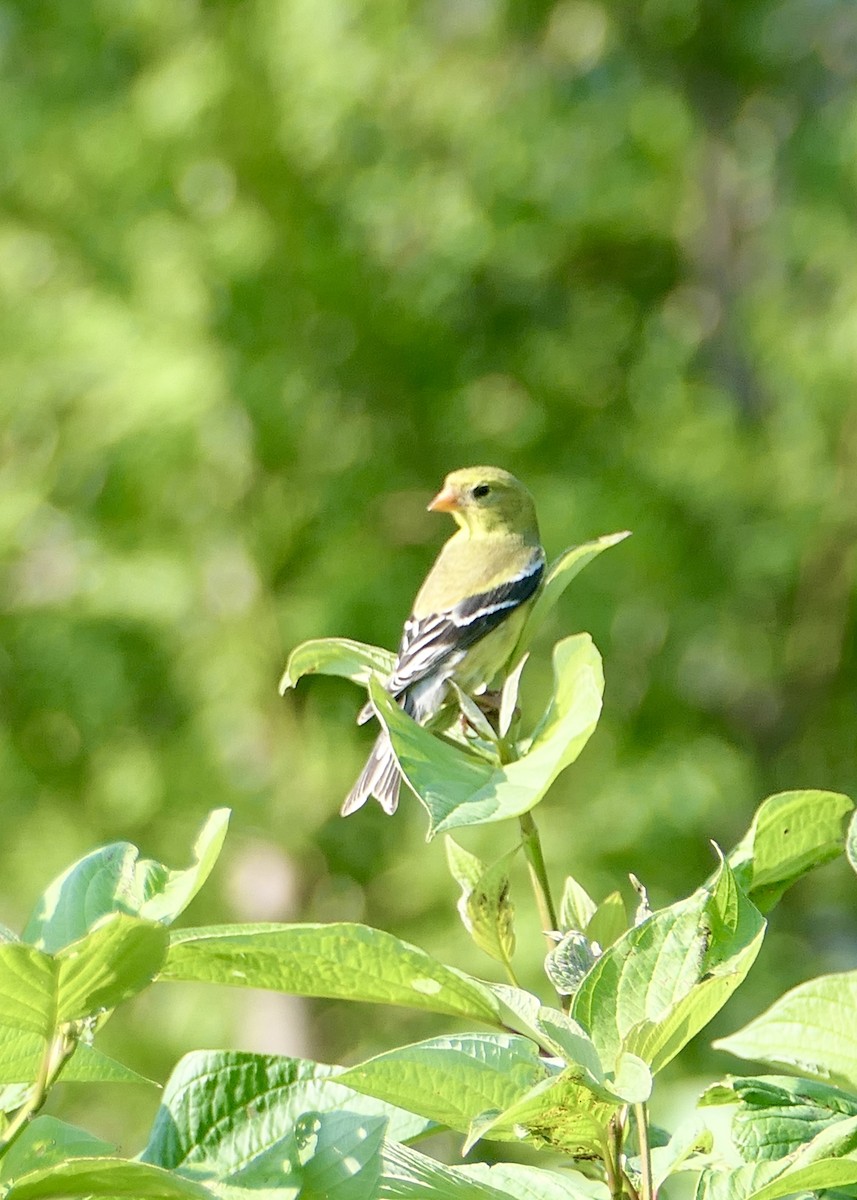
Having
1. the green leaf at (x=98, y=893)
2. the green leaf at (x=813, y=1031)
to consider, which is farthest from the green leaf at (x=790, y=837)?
the green leaf at (x=98, y=893)

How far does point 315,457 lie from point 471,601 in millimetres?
2064

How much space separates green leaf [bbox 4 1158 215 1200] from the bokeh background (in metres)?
3.45

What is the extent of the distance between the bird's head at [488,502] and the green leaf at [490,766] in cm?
176

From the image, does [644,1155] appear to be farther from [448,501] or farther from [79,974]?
[448,501]

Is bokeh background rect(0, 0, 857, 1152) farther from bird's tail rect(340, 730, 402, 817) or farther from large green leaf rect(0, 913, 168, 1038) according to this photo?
large green leaf rect(0, 913, 168, 1038)

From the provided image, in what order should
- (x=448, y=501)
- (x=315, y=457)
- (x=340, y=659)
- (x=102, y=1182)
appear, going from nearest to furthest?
(x=102, y=1182)
(x=340, y=659)
(x=448, y=501)
(x=315, y=457)

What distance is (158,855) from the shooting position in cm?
424

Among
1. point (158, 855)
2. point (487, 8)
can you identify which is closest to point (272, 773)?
point (158, 855)

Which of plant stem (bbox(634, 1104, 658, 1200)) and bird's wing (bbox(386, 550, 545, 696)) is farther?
bird's wing (bbox(386, 550, 545, 696))

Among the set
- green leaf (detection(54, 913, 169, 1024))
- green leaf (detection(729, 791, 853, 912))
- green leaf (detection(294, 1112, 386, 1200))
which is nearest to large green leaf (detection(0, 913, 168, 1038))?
green leaf (detection(54, 913, 169, 1024))

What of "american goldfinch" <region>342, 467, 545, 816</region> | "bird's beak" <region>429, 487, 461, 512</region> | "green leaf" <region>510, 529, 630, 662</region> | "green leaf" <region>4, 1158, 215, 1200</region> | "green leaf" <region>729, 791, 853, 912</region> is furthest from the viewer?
"bird's beak" <region>429, 487, 461, 512</region>

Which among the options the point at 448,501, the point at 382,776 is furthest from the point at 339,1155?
the point at 448,501

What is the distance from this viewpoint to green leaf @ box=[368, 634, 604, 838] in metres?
0.63

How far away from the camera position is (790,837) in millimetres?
739
